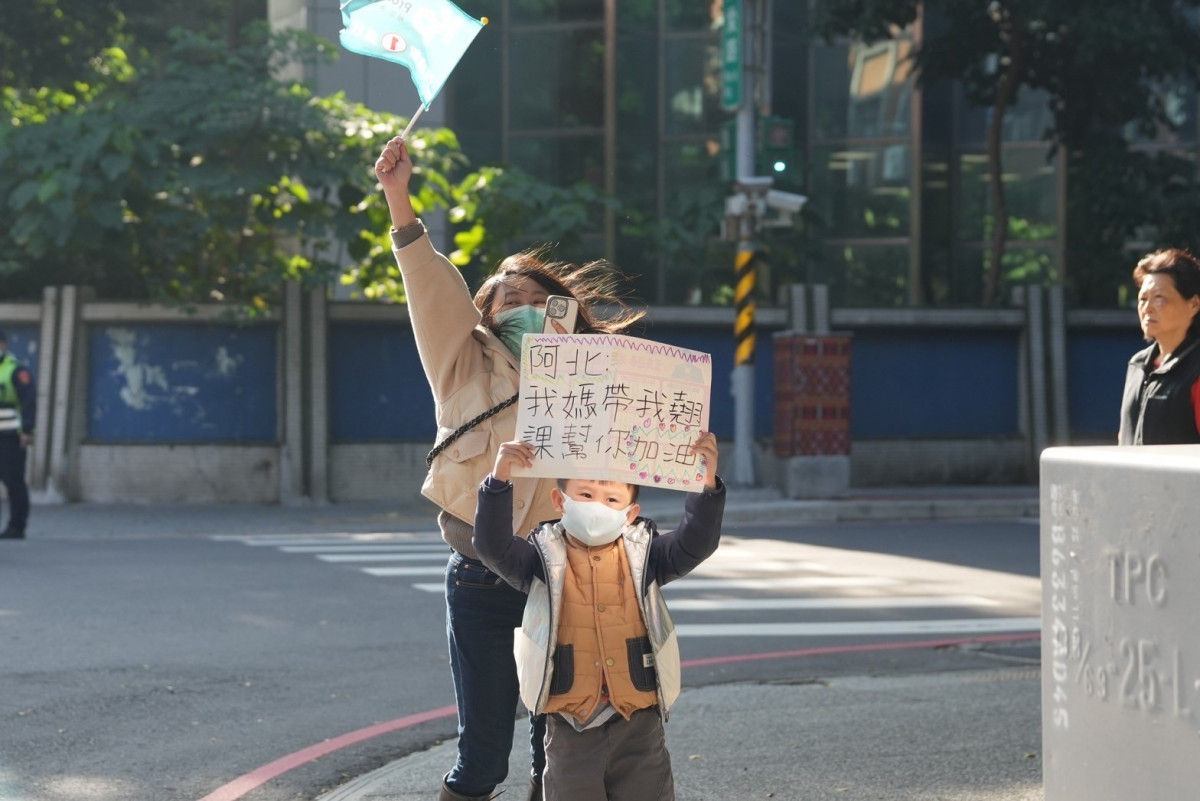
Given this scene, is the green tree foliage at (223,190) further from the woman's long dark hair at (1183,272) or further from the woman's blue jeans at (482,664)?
the woman's blue jeans at (482,664)

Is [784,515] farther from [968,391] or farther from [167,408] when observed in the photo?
[167,408]

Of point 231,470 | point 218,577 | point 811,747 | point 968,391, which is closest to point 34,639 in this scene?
point 218,577

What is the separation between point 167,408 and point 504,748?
44.9 ft

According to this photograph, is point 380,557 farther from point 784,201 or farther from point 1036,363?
point 1036,363

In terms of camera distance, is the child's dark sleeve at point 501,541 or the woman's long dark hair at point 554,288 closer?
the child's dark sleeve at point 501,541

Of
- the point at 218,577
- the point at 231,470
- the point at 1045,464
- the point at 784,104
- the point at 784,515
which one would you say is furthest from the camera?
the point at 784,104

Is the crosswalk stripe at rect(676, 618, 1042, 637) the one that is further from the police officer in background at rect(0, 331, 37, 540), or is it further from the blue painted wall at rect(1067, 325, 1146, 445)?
the blue painted wall at rect(1067, 325, 1146, 445)

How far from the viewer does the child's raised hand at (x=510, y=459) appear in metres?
3.78

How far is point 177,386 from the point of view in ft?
56.6

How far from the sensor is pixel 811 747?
20.4 ft

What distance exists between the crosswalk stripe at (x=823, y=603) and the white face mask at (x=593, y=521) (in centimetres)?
613

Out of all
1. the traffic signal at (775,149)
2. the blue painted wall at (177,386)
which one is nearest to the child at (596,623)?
the traffic signal at (775,149)

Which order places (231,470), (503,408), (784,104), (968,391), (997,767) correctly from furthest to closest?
(784,104)
(968,391)
(231,470)
(997,767)
(503,408)

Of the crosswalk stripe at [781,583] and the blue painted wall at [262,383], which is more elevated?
the blue painted wall at [262,383]
